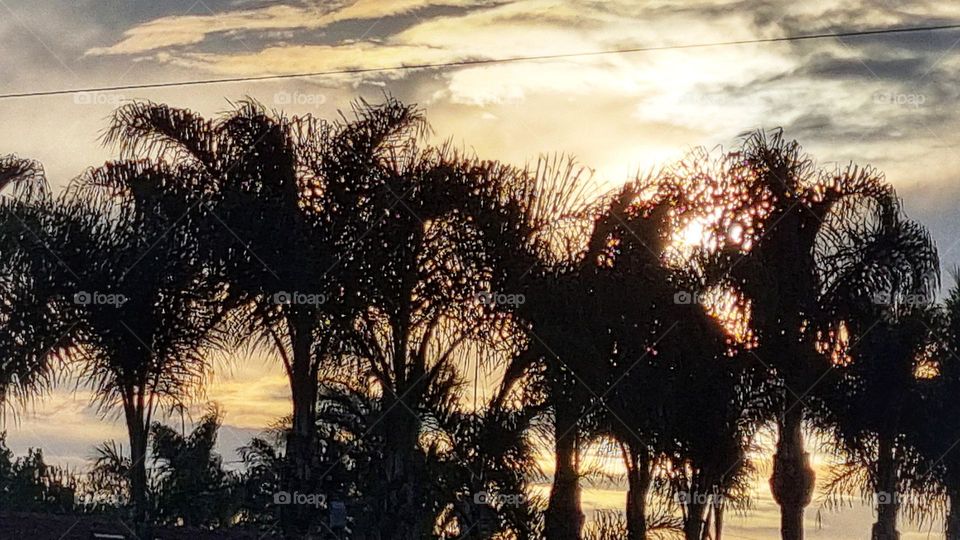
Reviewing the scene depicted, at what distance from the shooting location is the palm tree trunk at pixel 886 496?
2636 cm

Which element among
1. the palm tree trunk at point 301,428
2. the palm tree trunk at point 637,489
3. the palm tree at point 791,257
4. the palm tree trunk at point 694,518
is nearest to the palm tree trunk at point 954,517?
the palm tree at point 791,257

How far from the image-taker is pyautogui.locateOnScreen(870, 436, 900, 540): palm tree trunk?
26359 mm

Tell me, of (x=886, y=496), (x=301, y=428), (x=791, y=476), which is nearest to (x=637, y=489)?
(x=791, y=476)

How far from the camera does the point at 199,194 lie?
21.5m

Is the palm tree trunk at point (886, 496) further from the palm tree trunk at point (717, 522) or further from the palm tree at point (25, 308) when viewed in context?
the palm tree at point (25, 308)

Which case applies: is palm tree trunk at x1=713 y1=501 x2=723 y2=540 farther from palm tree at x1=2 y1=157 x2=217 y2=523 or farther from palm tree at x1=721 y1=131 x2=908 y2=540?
palm tree at x1=2 y1=157 x2=217 y2=523

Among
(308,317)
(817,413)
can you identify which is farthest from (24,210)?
(817,413)

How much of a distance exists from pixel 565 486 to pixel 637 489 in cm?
106

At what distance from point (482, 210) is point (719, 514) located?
19.4 ft

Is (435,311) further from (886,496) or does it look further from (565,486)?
(886,496)

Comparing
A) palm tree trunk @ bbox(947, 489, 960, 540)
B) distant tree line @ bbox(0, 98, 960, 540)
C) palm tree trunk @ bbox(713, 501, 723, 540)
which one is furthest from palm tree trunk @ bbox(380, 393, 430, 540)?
palm tree trunk @ bbox(947, 489, 960, 540)

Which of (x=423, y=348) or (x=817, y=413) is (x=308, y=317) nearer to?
(x=423, y=348)

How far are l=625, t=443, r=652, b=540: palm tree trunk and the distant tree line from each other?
0.12 feet

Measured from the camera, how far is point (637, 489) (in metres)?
20.4
